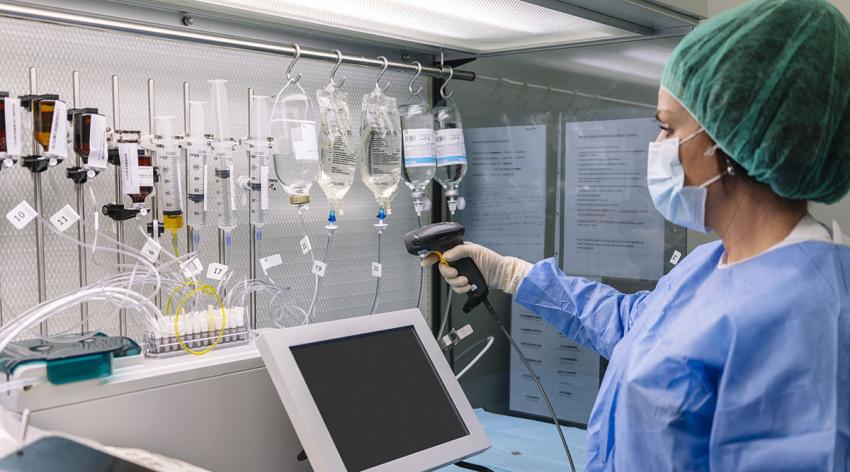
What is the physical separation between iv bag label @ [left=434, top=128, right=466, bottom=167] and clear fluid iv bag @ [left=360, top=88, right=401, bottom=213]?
0.11 m

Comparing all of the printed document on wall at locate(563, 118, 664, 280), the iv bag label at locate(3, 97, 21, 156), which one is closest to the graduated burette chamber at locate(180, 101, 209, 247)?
the iv bag label at locate(3, 97, 21, 156)

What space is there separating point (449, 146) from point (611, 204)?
1.59 feet

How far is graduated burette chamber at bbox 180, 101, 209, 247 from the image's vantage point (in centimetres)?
158

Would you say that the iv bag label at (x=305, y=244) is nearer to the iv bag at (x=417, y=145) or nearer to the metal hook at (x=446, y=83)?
the iv bag at (x=417, y=145)

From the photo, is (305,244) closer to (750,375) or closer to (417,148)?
(417,148)

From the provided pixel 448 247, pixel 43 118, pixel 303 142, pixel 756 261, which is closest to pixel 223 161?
pixel 303 142

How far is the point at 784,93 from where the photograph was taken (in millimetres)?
1018

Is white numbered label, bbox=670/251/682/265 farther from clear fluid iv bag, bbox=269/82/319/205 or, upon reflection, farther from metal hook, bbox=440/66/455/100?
clear fluid iv bag, bbox=269/82/319/205

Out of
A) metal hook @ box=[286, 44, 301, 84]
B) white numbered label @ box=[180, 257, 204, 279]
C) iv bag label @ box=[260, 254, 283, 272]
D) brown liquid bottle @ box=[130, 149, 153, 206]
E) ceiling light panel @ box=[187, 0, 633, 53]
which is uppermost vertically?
ceiling light panel @ box=[187, 0, 633, 53]

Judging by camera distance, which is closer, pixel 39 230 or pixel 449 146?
pixel 39 230

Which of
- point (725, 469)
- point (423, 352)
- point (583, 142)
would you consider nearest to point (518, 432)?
point (423, 352)

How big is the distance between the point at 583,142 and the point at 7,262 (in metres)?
1.47

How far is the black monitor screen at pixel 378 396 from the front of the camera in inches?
50.2

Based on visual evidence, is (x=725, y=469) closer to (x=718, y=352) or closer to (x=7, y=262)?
(x=718, y=352)
